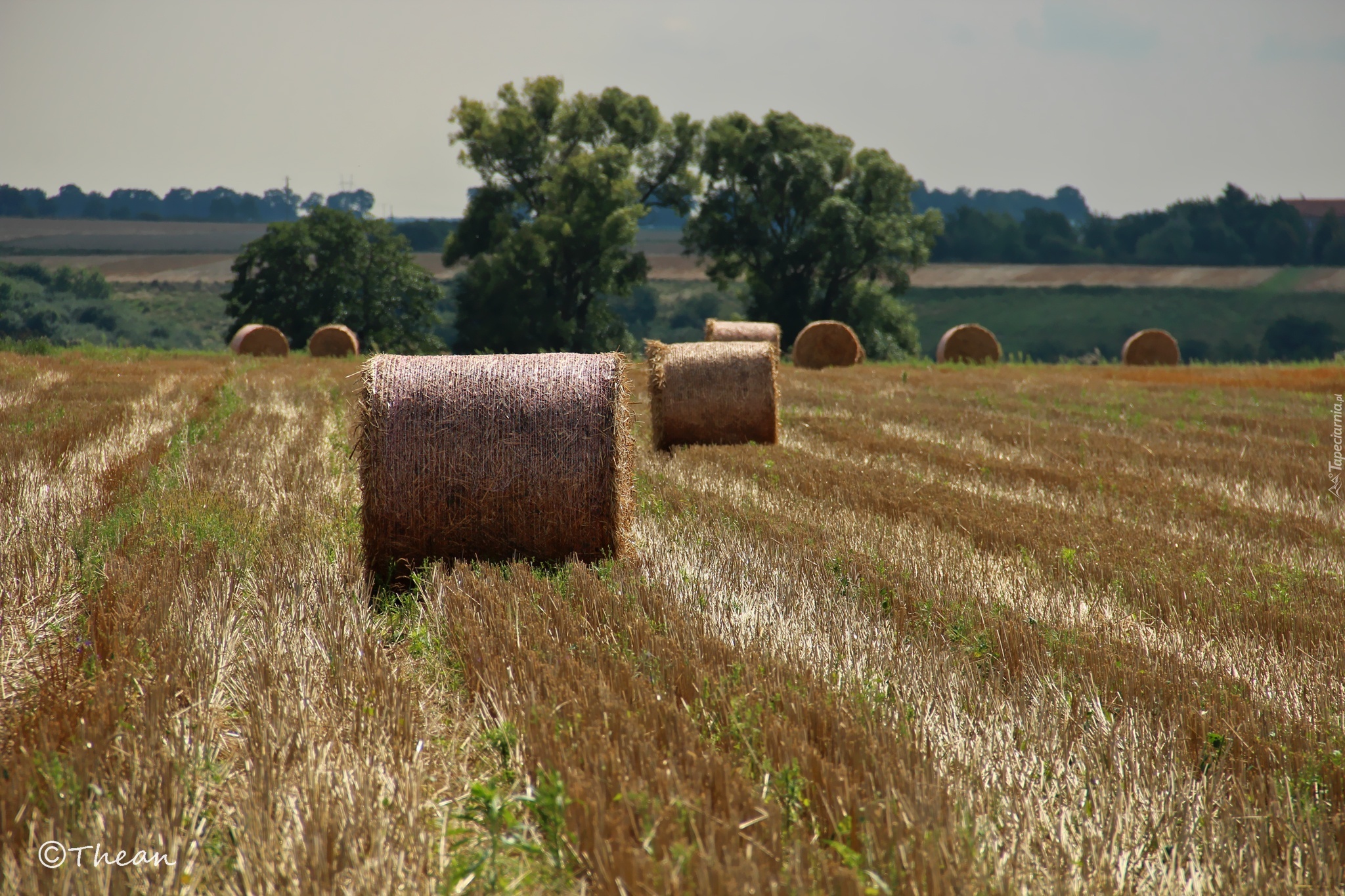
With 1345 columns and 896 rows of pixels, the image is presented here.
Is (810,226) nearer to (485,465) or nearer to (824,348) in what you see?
(824,348)

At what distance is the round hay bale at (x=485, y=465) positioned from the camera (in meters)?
5.59

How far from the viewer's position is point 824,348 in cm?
2531

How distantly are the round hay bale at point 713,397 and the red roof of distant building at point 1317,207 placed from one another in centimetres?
Answer: 8803

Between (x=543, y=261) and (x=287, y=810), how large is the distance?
1577 inches

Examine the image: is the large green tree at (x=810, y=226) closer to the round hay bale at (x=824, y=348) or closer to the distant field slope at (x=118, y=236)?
the round hay bale at (x=824, y=348)

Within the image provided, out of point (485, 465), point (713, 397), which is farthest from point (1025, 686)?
point (713, 397)

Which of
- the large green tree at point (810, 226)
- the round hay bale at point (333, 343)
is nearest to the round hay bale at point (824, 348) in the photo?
the round hay bale at point (333, 343)

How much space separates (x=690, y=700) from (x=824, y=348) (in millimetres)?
22310

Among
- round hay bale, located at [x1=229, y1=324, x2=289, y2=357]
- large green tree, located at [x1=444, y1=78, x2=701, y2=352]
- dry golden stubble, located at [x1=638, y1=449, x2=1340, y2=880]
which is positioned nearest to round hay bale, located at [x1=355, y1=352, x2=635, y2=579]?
dry golden stubble, located at [x1=638, y1=449, x2=1340, y2=880]

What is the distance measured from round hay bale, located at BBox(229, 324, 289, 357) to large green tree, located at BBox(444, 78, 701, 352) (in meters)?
10.3

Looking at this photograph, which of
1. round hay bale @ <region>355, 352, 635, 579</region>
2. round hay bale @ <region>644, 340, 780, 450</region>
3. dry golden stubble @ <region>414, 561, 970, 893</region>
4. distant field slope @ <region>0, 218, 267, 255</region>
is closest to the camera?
dry golden stubble @ <region>414, 561, 970, 893</region>

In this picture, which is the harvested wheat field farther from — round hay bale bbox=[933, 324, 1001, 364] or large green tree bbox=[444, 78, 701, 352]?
large green tree bbox=[444, 78, 701, 352]

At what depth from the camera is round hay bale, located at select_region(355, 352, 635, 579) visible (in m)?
5.59

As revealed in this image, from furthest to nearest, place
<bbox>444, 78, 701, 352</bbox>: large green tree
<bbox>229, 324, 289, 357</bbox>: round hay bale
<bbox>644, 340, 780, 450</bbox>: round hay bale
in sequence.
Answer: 1. <bbox>444, 78, 701, 352</bbox>: large green tree
2. <bbox>229, 324, 289, 357</bbox>: round hay bale
3. <bbox>644, 340, 780, 450</bbox>: round hay bale
